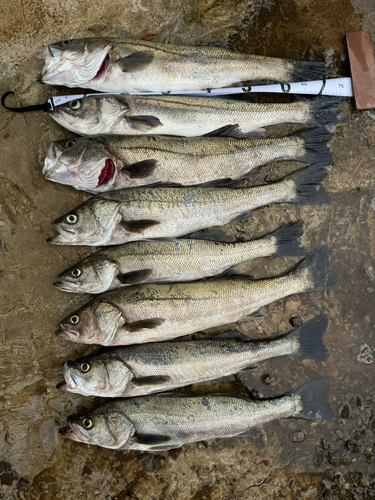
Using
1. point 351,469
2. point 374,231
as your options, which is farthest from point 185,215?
point 351,469

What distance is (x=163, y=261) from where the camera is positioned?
4.79 meters

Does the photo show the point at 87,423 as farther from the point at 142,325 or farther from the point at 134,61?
the point at 134,61

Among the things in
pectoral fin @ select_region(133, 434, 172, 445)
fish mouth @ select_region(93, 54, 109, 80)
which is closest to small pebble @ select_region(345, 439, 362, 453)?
pectoral fin @ select_region(133, 434, 172, 445)

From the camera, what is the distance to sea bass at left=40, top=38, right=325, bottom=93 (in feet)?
15.9

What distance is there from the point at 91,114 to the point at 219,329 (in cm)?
281

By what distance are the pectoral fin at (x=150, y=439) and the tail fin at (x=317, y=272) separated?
2251mm

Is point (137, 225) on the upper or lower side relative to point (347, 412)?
upper

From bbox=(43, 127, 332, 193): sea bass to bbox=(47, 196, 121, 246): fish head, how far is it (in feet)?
0.86

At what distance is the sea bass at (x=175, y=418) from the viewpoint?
462 centimetres

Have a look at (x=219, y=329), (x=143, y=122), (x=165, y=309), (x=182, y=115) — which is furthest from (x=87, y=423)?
Answer: (x=182, y=115)

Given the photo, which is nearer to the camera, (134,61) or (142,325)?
(142,325)

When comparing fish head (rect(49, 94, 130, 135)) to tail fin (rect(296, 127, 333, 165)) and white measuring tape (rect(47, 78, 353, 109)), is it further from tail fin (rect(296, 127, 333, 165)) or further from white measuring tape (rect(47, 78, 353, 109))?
tail fin (rect(296, 127, 333, 165))

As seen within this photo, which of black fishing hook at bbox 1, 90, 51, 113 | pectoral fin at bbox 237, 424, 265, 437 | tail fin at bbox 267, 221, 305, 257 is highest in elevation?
black fishing hook at bbox 1, 90, 51, 113

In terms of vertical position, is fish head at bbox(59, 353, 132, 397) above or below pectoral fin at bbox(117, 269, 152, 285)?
below
